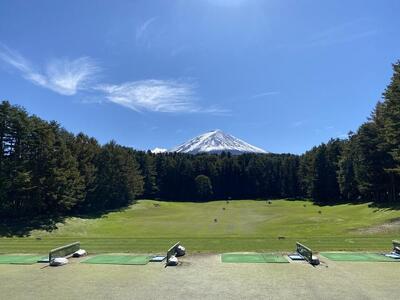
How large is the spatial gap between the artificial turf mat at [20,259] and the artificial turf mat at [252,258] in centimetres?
1181

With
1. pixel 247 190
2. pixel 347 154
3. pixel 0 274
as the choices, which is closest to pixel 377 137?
pixel 347 154

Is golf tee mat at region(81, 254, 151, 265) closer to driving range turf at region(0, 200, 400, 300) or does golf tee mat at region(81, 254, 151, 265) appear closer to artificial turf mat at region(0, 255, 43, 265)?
driving range turf at region(0, 200, 400, 300)

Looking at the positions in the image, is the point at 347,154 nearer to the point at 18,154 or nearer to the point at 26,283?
the point at 18,154

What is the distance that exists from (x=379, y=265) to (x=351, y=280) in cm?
457

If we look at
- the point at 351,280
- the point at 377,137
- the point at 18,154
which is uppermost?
the point at 377,137

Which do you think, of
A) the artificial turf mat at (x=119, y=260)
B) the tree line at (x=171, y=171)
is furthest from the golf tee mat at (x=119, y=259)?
the tree line at (x=171, y=171)

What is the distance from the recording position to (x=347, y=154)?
97.4 metres

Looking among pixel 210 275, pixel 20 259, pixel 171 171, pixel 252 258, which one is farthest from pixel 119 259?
pixel 171 171

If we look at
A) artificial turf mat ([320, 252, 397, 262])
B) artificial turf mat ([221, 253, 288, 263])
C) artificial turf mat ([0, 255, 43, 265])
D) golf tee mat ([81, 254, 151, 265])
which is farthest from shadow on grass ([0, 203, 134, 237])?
artificial turf mat ([320, 252, 397, 262])

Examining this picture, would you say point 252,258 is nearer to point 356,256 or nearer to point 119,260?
point 356,256

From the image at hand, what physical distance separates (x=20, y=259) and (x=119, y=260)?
21.7 ft

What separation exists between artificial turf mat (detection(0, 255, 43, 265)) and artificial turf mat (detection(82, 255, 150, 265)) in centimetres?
337

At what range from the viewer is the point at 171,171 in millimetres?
153000

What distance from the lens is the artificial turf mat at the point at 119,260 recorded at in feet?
82.5
